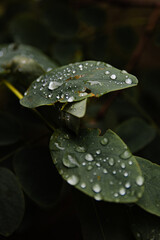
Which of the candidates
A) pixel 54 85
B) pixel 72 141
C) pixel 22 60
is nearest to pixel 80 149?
pixel 72 141

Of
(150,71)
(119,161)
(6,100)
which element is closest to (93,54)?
(150,71)

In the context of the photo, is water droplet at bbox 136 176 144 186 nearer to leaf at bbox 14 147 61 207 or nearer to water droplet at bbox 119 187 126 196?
water droplet at bbox 119 187 126 196

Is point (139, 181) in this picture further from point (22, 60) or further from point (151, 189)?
point (22, 60)

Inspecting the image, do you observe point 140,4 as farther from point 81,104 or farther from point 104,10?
point 81,104

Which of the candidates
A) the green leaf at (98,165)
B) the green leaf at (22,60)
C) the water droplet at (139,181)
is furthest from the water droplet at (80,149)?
the green leaf at (22,60)

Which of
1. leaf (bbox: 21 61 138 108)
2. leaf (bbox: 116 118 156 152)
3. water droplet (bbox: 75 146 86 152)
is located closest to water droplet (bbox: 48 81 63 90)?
leaf (bbox: 21 61 138 108)

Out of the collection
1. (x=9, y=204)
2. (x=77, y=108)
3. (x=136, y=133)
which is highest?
(x=77, y=108)

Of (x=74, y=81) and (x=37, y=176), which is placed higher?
(x=74, y=81)

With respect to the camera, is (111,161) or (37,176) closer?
(111,161)

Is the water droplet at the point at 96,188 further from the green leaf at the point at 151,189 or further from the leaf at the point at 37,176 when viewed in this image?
the leaf at the point at 37,176
